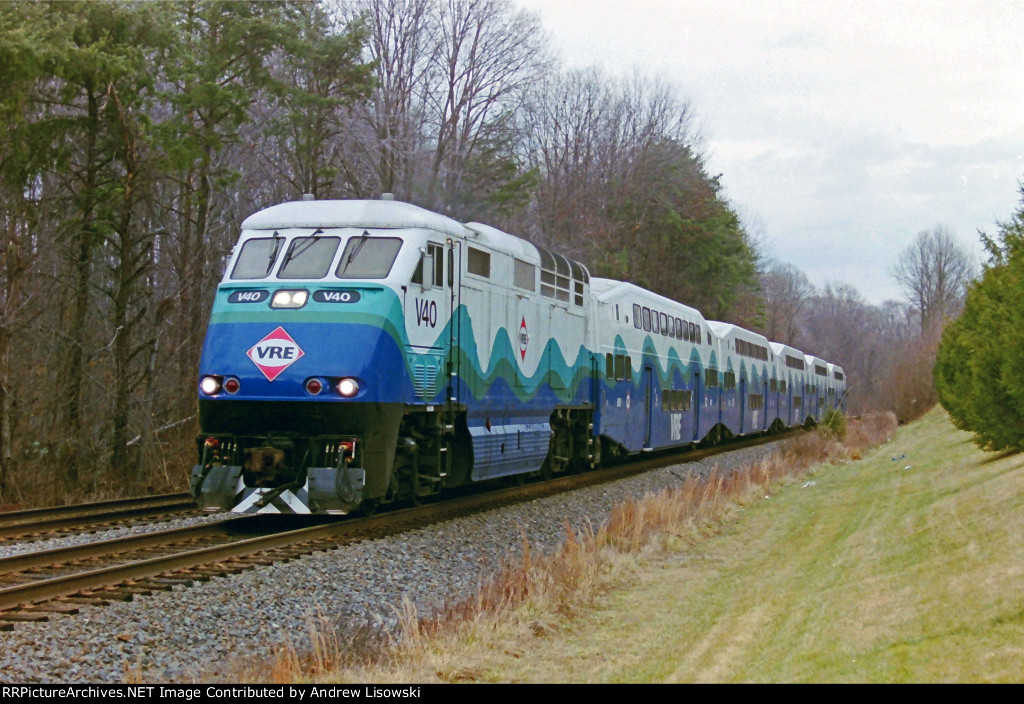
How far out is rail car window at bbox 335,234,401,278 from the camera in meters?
12.2

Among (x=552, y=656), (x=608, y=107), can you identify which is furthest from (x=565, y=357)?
(x=608, y=107)

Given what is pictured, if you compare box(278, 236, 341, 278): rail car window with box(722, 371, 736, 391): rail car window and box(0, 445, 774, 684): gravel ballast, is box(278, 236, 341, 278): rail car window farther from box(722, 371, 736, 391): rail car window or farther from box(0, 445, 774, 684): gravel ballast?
box(722, 371, 736, 391): rail car window

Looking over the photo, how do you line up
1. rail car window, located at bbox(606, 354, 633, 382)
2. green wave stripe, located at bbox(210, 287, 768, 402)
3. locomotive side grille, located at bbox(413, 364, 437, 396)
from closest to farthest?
1. green wave stripe, located at bbox(210, 287, 768, 402)
2. locomotive side grille, located at bbox(413, 364, 437, 396)
3. rail car window, located at bbox(606, 354, 633, 382)

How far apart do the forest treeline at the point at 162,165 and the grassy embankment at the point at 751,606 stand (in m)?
10.3

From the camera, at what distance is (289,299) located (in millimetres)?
11883

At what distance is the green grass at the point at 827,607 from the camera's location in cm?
636

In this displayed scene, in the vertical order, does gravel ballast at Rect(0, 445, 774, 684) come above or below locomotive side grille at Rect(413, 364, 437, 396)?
below

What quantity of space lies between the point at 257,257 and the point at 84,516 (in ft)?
12.8

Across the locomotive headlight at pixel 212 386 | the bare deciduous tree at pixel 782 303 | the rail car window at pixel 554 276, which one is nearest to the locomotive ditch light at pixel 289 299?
the locomotive headlight at pixel 212 386

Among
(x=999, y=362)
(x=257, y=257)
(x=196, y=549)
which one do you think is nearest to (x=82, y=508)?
(x=257, y=257)

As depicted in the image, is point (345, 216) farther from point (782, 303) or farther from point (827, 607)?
point (782, 303)

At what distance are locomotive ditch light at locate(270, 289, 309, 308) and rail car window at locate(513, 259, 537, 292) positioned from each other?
14.5ft

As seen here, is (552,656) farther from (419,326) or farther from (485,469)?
(485,469)

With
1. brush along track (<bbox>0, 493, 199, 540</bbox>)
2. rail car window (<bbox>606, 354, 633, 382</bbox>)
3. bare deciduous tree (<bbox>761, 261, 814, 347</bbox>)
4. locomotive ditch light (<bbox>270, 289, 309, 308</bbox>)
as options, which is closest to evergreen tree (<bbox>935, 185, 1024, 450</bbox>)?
rail car window (<bbox>606, 354, 633, 382</bbox>)
